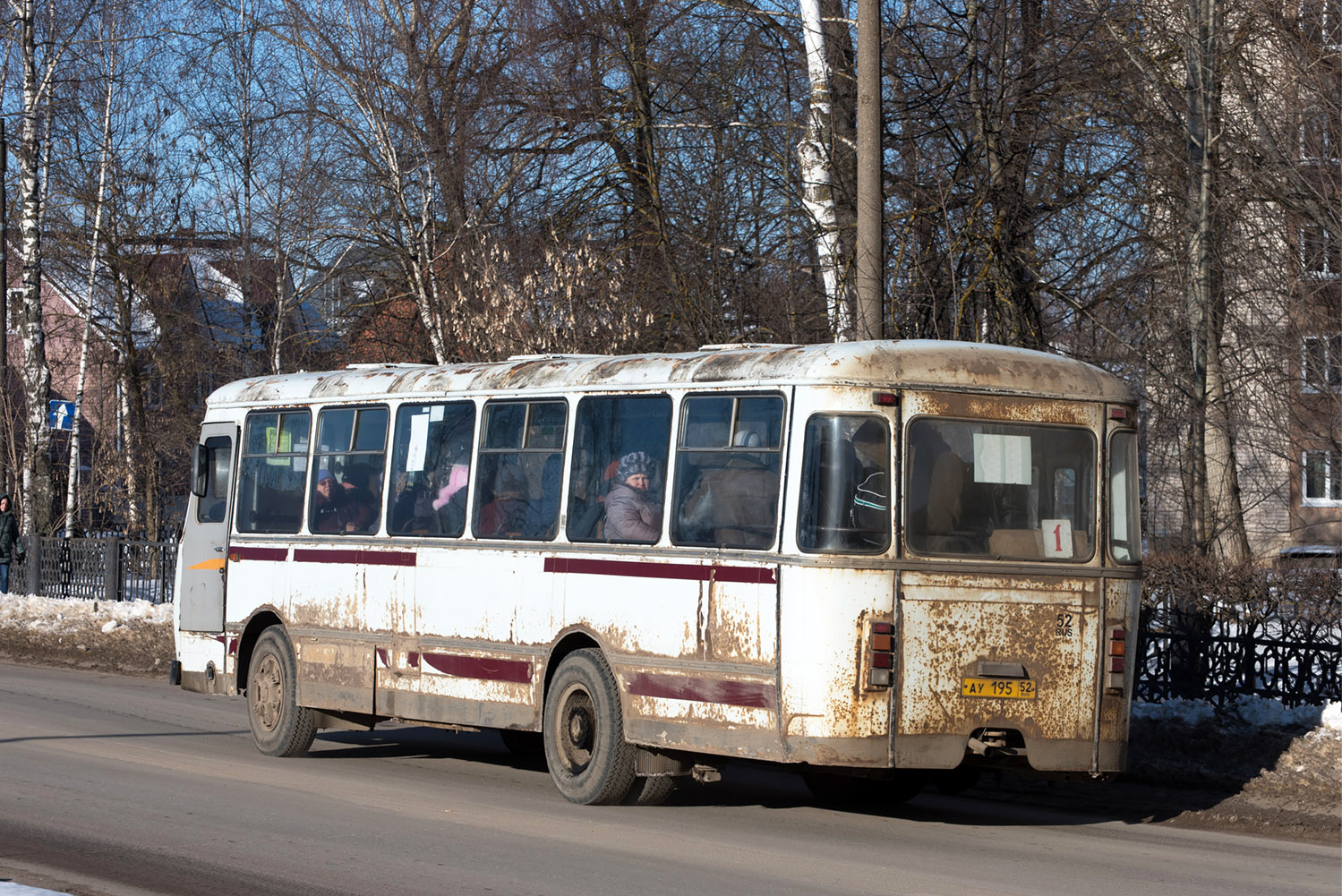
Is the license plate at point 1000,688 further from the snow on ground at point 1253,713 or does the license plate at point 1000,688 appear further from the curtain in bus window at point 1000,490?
the snow on ground at point 1253,713

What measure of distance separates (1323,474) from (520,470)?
33.9 feet

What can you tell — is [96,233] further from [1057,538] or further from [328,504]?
[1057,538]

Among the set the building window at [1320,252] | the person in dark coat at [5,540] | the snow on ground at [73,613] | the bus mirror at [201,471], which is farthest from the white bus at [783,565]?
the person in dark coat at [5,540]

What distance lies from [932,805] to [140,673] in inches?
494

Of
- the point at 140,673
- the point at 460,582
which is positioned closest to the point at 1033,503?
the point at 460,582

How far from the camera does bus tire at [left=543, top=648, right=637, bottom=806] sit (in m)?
10.3

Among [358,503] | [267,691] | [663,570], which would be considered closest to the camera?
[663,570]

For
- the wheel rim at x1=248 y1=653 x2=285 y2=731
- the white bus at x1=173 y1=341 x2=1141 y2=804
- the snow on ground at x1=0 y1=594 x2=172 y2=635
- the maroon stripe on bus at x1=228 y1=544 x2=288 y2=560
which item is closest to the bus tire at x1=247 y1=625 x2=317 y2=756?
the wheel rim at x1=248 y1=653 x2=285 y2=731

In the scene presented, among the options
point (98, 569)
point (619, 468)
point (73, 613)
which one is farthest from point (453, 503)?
point (98, 569)

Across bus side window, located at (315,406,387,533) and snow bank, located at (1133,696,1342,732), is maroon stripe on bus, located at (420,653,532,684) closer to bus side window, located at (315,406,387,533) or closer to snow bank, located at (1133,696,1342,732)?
bus side window, located at (315,406,387,533)

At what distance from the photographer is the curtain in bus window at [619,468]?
1022 centimetres

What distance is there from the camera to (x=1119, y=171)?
65.8 feet

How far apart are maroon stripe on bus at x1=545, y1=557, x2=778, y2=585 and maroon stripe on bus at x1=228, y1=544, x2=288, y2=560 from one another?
3.28 metres

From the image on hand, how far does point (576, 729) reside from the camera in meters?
10.7
